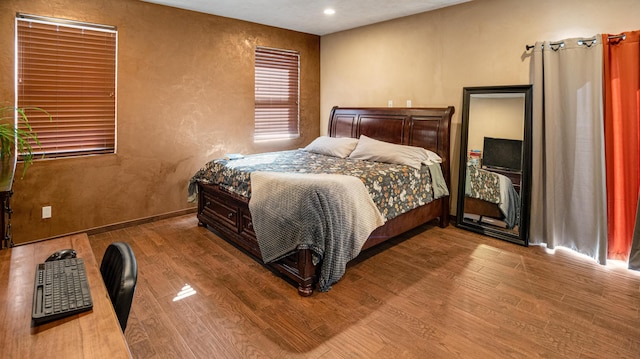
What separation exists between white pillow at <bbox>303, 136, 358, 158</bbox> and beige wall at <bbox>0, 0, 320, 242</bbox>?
39.2 inches

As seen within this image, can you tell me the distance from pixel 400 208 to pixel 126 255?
8.63 ft

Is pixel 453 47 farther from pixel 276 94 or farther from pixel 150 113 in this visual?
pixel 150 113

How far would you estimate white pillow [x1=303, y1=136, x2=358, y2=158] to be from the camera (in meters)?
4.49

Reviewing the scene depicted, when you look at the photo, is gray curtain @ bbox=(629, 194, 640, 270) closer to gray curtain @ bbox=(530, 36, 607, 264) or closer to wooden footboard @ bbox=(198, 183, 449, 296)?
gray curtain @ bbox=(530, 36, 607, 264)

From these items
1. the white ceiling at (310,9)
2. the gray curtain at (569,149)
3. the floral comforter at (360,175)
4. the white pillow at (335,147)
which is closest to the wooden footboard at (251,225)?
the floral comforter at (360,175)

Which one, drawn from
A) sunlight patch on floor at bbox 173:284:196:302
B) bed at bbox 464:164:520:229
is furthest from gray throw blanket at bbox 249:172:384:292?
bed at bbox 464:164:520:229

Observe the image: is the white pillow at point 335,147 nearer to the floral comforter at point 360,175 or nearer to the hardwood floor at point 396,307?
the floral comforter at point 360,175

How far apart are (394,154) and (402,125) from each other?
688 millimetres

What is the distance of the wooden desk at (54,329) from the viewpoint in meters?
0.87

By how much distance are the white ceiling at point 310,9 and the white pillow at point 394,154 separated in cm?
154

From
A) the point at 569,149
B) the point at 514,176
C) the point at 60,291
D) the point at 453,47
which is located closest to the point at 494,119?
the point at 514,176

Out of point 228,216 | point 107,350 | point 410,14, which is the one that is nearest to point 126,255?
point 107,350

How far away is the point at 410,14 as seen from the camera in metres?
4.43

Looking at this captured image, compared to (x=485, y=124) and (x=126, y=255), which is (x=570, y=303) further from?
(x=126, y=255)
